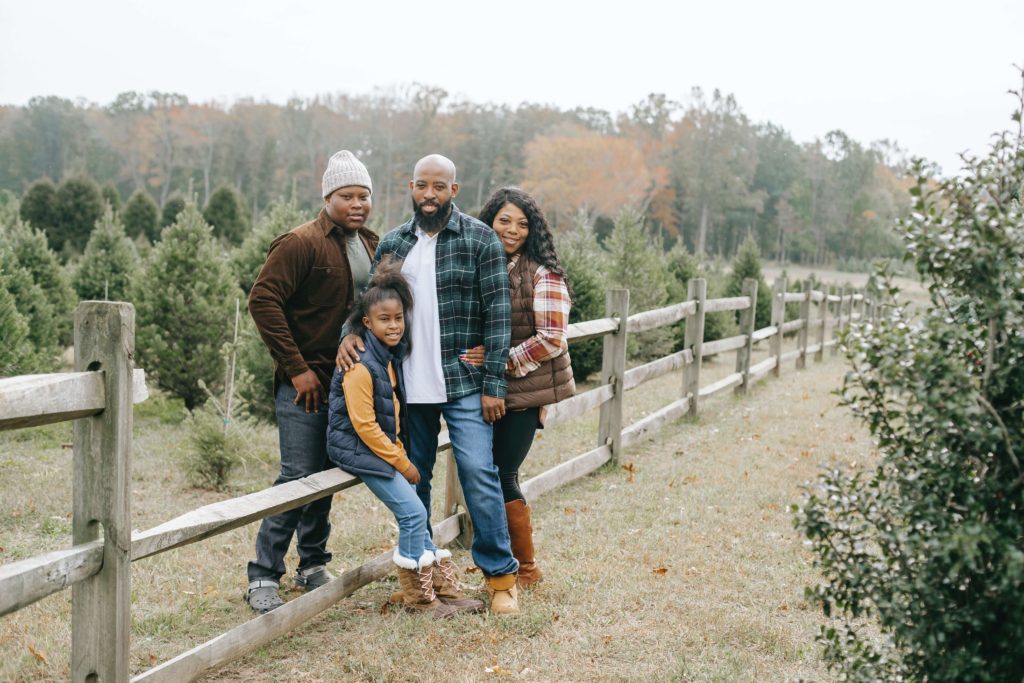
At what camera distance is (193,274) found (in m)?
9.80

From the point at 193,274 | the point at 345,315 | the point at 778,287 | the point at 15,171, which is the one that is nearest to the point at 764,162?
the point at 15,171

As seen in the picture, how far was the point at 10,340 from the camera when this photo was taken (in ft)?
26.9

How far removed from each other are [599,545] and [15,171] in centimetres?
4549

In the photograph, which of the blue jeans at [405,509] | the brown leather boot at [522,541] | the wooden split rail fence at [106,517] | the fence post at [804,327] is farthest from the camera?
the fence post at [804,327]

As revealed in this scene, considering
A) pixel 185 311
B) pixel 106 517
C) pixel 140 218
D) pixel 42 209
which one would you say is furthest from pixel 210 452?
pixel 140 218

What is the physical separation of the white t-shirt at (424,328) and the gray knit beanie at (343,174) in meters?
0.39

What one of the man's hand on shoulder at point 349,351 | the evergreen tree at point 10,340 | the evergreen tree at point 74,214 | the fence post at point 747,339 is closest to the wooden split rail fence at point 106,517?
the man's hand on shoulder at point 349,351

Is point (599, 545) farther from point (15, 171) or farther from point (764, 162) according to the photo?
point (764, 162)

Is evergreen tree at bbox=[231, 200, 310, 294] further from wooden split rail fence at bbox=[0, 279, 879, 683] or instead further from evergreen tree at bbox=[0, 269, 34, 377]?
wooden split rail fence at bbox=[0, 279, 879, 683]

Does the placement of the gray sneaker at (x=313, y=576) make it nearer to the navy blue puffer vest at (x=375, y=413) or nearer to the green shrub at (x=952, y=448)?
the navy blue puffer vest at (x=375, y=413)

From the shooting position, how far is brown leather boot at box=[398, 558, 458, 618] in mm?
4039

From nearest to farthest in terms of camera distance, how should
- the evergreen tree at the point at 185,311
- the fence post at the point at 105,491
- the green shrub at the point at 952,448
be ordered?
the green shrub at the point at 952,448, the fence post at the point at 105,491, the evergreen tree at the point at 185,311

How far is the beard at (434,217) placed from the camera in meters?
3.94

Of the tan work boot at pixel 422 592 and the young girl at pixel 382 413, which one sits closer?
the young girl at pixel 382 413
